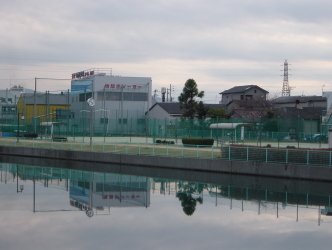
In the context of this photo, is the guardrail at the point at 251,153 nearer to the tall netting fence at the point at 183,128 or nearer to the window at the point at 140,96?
the tall netting fence at the point at 183,128

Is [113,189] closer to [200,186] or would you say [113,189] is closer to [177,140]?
[200,186]

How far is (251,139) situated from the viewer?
137 ft

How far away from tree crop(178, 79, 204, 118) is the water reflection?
3015 centimetres

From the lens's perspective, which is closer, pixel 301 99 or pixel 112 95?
pixel 112 95

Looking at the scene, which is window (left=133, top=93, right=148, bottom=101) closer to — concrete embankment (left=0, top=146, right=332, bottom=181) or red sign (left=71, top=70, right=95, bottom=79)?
red sign (left=71, top=70, right=95, bottom=79)

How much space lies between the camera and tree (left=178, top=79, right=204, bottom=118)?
57.2 metres

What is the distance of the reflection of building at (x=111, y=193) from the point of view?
19.0 m

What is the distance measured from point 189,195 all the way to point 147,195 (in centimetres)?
186

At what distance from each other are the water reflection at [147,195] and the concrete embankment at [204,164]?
2925 mm

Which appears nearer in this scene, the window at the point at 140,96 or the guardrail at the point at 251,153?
the guardrail at the point at 251,153

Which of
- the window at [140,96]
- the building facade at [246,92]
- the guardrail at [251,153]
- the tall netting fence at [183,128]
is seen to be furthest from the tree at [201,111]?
the guardrail at [251,153]

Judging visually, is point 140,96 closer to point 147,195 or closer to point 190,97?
point 190,97

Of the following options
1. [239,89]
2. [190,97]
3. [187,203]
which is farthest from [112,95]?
[187,203]

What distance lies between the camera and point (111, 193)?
857 inches
